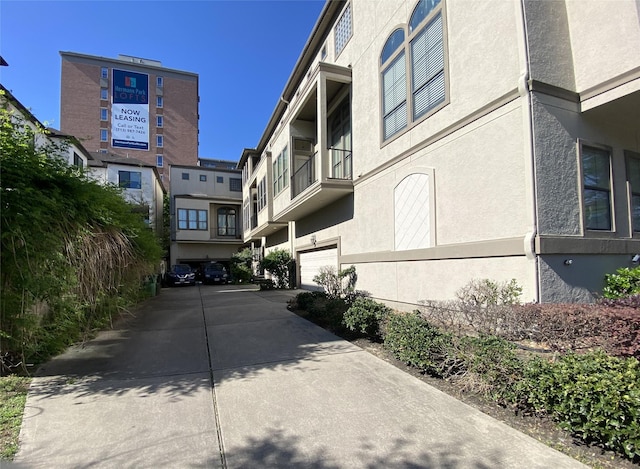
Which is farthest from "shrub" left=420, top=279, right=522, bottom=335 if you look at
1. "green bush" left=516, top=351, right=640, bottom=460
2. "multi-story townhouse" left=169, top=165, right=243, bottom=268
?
"multi-story townhouse" left=169, top=165, right=243, bottom=268

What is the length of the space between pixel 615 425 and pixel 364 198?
8.59m

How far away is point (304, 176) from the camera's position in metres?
14.1

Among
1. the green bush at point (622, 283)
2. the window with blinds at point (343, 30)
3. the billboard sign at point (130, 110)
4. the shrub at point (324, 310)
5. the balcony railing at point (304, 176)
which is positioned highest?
the billboard sign at point (130, 110)

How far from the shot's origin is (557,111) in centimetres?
600

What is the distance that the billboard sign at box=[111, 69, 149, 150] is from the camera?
55.4 metres

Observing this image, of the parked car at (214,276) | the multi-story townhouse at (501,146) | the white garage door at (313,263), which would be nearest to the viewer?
the multi-story townhouse at (501,146)

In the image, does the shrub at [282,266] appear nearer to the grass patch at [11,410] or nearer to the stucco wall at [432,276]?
the stucco wall at [432,276]

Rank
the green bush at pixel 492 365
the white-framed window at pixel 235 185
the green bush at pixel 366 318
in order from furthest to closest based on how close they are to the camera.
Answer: the white-framed window at pixel 235 185 < the green bush at pixel 366 318 < the green bush at pixel 492 365

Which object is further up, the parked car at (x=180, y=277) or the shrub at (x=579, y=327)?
the shrub at (x=579, y=327)

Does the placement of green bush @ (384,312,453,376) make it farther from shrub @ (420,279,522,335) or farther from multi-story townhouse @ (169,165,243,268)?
multi-story townhouse @ (169,165,243,268)

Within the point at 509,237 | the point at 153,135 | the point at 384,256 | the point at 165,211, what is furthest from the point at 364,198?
the point at 153,135

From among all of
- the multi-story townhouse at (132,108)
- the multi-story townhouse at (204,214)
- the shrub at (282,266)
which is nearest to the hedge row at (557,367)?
the shrub at (282,266)

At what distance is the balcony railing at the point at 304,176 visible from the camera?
43.2ft

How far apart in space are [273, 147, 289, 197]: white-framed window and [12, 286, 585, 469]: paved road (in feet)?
36.1
